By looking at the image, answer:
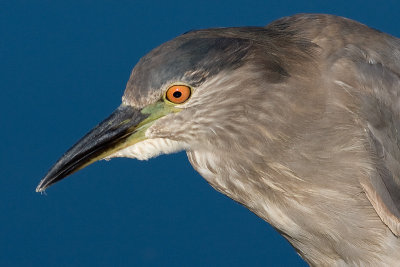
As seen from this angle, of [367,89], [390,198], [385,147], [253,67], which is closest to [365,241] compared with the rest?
[390,198]

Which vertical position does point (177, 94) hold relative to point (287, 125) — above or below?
above

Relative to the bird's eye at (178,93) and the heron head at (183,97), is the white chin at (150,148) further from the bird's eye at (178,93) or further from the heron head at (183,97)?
the bird's eye at (178,93)

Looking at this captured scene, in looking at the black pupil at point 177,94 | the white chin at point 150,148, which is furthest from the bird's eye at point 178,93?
the white chin at point 150,148

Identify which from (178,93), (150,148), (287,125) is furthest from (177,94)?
(287,125)

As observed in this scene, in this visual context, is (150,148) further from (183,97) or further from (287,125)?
(287,125)

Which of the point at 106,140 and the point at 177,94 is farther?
the point at 106,140
